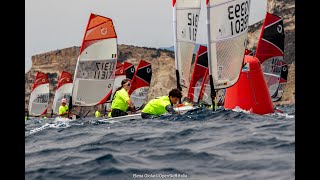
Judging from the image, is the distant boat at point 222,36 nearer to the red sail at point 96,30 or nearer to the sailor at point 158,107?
the sailor at point 158,107

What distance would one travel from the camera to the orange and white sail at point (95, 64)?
19188 millimetres

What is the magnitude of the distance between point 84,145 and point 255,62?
22.4ft

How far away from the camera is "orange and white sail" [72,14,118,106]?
19188mm

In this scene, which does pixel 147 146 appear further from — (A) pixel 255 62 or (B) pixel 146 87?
(B) pixel 146 87

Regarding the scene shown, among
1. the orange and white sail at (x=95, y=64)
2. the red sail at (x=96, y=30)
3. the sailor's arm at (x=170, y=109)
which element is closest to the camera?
the sailor's arm at (x=170, y=109)

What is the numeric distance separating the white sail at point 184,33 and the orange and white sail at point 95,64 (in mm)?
3608

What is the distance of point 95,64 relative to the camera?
1947 cm

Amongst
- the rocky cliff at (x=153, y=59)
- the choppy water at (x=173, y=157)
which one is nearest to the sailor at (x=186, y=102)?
the choppy water at (x=173, y=157)

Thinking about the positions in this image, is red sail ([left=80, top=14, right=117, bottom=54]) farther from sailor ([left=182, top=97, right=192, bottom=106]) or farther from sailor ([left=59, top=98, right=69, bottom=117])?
sailor ([left=182, top=97, right=192, bottom=106])

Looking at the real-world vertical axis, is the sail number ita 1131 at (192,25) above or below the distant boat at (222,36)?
above

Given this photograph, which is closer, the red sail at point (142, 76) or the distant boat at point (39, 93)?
the red sail at point (142, 76)

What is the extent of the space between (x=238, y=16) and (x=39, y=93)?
30.9m

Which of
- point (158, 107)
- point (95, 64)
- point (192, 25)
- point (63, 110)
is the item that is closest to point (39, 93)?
point (63, 110)
